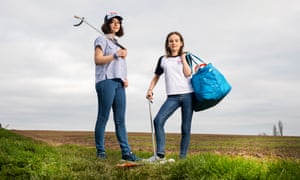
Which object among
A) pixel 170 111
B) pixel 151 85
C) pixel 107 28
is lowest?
pixel 170 111

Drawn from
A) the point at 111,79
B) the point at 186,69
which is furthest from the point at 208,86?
the point at 111,79

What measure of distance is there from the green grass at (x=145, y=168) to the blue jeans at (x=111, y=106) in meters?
0.41

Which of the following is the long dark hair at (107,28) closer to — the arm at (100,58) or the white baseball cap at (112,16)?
the white baseball cap at (112,16)

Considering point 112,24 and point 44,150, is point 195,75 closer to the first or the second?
point 112,24

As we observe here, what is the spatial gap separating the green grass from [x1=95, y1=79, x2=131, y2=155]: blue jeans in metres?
0.41

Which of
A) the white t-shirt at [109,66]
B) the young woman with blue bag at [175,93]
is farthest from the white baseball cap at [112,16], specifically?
the young woman with blue bag at [175,93]

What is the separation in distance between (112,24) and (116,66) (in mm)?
791

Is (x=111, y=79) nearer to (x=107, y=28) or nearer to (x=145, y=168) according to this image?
(x=107, y=28)

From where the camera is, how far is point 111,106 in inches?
306

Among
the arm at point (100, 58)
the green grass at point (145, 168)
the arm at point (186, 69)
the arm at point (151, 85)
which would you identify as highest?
the arm at point (100, 58)

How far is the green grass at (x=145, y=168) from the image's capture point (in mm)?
5426

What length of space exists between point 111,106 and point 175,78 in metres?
1.25

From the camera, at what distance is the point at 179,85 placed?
7.32 m

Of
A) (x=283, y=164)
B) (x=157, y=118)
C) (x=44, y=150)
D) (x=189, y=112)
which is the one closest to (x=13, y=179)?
(x=44, y=150)
